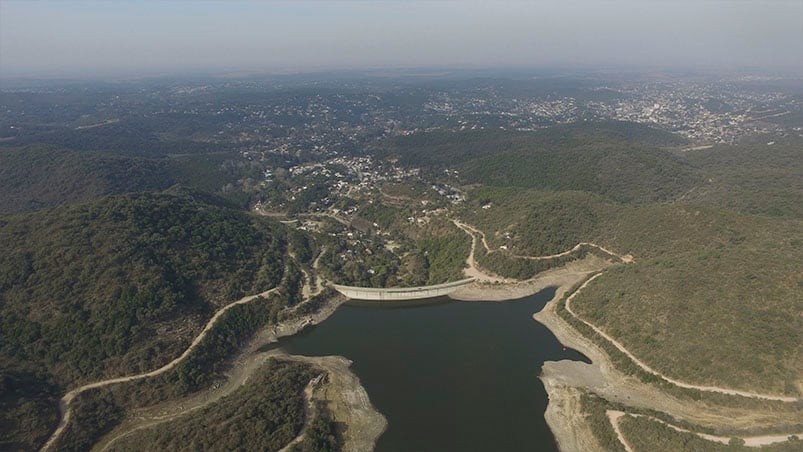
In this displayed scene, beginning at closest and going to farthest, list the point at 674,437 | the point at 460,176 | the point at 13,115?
the point at 674,437 < the point at 460,176 < the point at 13,115

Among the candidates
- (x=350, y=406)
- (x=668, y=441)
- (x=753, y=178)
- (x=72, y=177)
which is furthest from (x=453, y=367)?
(x=72, y=177)

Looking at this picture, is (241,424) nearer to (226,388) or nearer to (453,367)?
(226,388)

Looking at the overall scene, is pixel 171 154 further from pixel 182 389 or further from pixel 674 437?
pixel 674 437

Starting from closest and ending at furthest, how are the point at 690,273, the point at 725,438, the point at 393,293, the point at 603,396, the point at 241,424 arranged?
the point at 725,438
the point at 241,424
the point at 603,396
the point at 690,273
the point at 393,293

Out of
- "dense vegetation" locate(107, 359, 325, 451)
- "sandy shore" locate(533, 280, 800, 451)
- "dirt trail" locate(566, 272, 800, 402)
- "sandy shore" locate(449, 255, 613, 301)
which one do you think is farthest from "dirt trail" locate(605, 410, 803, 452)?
"dense vegetation" locate(107, 359, 325, 451)

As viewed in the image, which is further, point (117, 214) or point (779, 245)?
point (117, 214)

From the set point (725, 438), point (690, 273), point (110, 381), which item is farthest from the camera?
point (690, 273)

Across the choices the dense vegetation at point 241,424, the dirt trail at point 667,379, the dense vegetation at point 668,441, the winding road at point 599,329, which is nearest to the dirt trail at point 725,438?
the dense vegetation at point 668,441

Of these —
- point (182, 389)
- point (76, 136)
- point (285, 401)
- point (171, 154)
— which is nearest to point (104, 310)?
point (182, 389)
